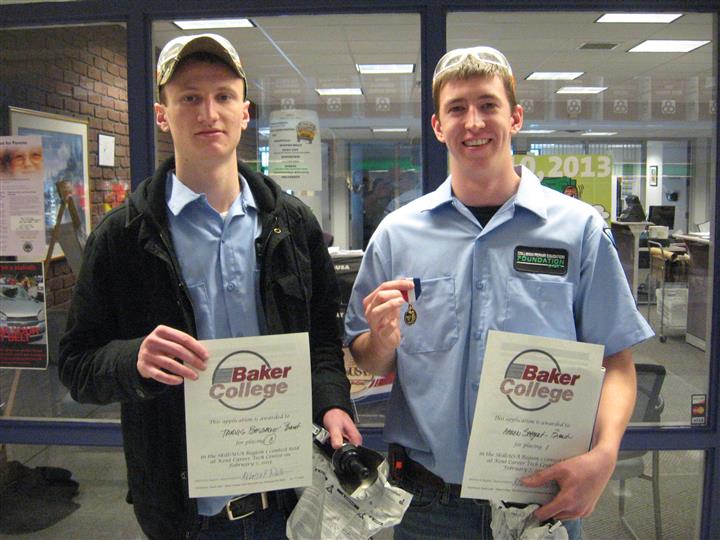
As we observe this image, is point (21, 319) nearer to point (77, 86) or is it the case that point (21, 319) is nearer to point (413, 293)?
point (77, 86)

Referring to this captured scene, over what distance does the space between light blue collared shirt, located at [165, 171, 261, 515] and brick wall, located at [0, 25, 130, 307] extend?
1368 mm

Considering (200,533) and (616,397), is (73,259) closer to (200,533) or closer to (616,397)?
(200,533)

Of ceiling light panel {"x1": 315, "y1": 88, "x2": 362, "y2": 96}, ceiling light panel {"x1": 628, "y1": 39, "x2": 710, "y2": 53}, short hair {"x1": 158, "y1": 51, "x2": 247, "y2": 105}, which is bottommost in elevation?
short hair {"x1": 158, "y1": 51, "x2": 247, "y2": 105}

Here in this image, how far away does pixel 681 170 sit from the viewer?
8.69 ft

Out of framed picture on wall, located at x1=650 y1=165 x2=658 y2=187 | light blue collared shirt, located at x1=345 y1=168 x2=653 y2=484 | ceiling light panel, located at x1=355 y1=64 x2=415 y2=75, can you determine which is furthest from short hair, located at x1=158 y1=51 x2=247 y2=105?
framed picture on wall, located at x1=650 y1=165 x2=658 y2=187

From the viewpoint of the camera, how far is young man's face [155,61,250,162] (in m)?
1.29

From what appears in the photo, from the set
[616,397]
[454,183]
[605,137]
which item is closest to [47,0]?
[454,183]

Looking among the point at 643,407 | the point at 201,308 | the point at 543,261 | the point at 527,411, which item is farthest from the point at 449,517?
the point at 643,407

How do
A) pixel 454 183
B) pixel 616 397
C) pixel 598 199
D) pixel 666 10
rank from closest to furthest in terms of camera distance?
pixel 616 397, pixel 454 183, pixel 666 10, pixel 598 199

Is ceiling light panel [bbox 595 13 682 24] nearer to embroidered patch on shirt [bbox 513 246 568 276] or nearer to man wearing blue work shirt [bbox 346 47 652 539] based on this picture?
man wearing blue work shirt [bbox 346 47 652 539]

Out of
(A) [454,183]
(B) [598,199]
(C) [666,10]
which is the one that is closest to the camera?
(A) [454,183]

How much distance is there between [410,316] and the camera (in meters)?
1.34

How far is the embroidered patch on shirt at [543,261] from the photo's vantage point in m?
1.31

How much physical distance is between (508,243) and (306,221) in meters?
0.48
